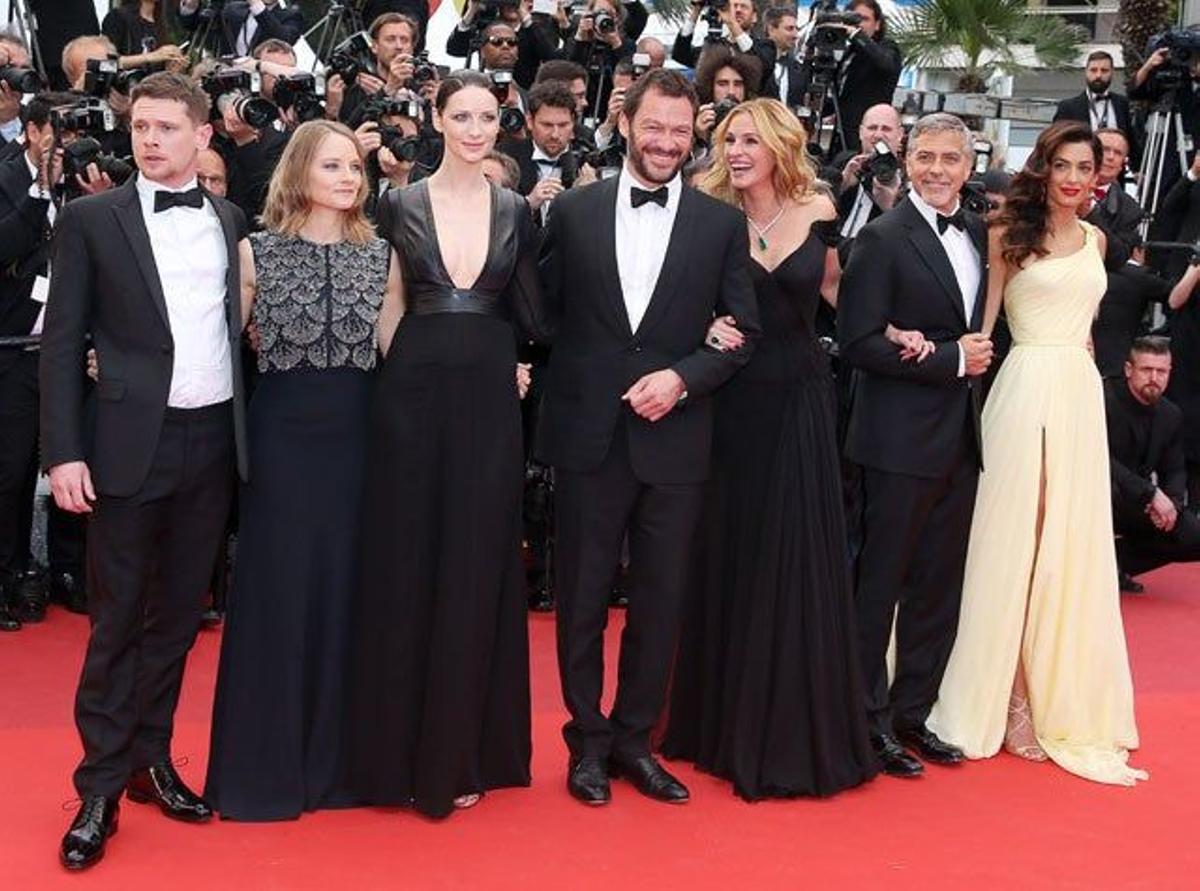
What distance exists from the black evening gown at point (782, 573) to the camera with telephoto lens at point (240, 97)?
267 centimetres

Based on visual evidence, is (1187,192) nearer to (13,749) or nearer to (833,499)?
(833,499)

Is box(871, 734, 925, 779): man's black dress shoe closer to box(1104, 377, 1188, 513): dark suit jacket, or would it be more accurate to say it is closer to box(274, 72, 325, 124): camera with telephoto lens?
box(1104, 377, 1188, 513): dark suit jacket

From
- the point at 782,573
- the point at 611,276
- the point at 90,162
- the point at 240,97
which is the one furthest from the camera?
the point at 240,97

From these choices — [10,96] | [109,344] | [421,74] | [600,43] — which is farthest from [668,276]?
[600,43]

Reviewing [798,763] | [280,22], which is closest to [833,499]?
[798,763]

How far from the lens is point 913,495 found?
4.81 m

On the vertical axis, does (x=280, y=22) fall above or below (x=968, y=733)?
above

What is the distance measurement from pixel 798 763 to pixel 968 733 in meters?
0.69

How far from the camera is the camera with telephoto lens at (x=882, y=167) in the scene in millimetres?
6113

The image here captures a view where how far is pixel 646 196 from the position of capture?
4.40 metres

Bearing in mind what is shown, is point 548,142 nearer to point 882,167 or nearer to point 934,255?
point 882,167

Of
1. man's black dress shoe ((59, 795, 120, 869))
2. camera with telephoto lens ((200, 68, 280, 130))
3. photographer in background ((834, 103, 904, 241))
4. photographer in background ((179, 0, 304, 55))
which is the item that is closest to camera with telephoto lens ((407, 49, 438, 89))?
camera with telephoto lens ((200, 68, 280, 130))

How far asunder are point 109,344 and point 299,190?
614mm

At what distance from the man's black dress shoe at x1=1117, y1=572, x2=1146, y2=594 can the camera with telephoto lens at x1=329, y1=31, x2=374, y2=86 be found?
3925 millimetres
